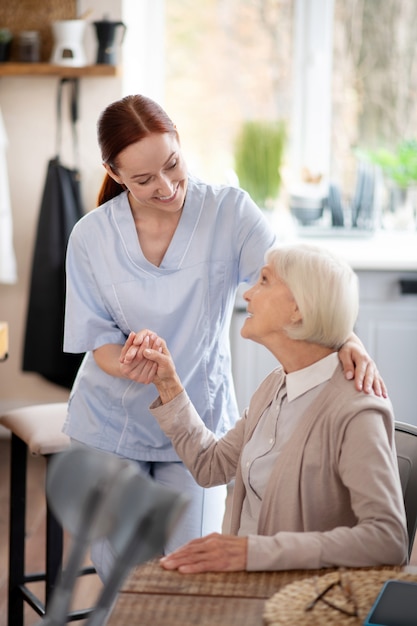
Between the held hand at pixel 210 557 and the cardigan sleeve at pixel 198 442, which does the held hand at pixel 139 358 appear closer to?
the cardigan sleeve at pixel 198 442

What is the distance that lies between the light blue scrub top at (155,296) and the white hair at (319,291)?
0.41m

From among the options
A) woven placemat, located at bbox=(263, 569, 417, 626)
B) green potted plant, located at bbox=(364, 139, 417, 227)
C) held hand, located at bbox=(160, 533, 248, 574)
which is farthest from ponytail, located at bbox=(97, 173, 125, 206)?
green potted plant, located at bbox=(364, 139, 417, 227)

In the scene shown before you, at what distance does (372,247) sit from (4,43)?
173cm

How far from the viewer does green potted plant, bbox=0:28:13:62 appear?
393cm

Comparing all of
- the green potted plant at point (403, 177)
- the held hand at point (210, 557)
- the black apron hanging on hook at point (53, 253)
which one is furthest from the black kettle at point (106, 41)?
the held hand at point (210, 557)

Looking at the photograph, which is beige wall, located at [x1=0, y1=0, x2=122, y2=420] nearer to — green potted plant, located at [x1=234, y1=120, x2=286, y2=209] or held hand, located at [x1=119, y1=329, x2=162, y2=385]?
green potted plant, located at [x1=234, y1=120, x2=286, y2=209]

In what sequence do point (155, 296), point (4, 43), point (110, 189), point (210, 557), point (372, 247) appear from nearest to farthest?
point (210, 557)
point (155, 296)
point (110, 189)
point (372, 247)
point (4, 43)

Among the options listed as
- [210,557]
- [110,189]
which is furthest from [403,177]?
[210,557]

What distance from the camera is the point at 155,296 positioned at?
202 cm

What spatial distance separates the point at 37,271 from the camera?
4.02m

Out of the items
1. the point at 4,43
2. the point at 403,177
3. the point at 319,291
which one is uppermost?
the point at 4,43

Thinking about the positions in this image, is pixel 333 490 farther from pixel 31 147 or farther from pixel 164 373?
pixel 31 147

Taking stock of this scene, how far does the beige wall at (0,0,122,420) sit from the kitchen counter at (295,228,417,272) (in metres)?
0.97

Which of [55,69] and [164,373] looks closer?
[164,373]
